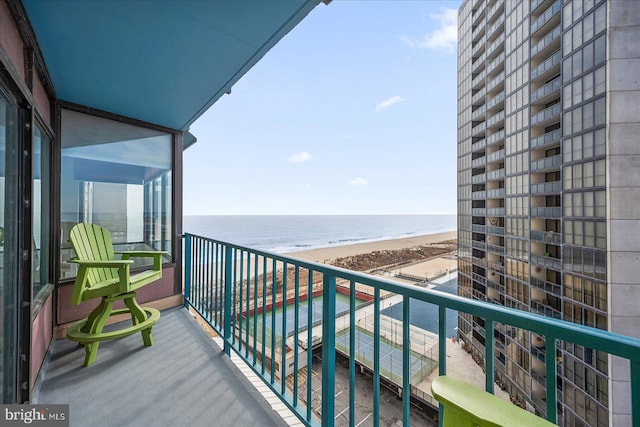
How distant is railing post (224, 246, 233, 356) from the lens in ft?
6.88

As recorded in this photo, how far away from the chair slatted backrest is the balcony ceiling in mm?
1194

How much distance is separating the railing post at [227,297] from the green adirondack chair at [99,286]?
64cm

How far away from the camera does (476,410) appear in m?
0.57

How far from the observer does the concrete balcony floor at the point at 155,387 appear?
4.87 ft

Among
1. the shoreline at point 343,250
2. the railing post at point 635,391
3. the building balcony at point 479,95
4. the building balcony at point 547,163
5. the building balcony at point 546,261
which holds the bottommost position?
the shoreline at point 343,250

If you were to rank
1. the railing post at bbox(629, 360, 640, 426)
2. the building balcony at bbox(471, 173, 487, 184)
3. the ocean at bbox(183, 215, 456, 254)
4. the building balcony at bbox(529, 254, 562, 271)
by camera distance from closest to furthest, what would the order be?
the railing post at bbox(629, 360, 640, 426)
the building balcony at bbox(529, 254, 562, 271)
the building balcony at bbox(471, 173, 487, 184)
the ocean at bbox(183, 215, 456, 254)

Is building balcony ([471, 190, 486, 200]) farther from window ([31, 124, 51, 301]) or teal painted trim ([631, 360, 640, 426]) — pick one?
window ([31, 124, 51, 301])

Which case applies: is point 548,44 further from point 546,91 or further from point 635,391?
point 635,391

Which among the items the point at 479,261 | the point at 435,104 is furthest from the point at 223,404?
the point at 435,104

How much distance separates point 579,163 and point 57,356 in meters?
10.5

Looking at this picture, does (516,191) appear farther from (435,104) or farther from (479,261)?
(435,104)

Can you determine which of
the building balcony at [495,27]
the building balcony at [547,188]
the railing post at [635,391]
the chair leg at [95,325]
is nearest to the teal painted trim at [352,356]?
the railing post at [635,391]

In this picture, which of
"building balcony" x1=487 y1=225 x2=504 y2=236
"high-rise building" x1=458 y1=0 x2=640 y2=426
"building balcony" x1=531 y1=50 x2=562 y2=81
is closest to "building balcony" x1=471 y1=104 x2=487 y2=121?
"high-rise building" x1=458 y1=0 x2=640 y2=426

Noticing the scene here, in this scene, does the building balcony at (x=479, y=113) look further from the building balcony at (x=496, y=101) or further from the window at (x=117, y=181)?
the window at (x=117, y=181)
